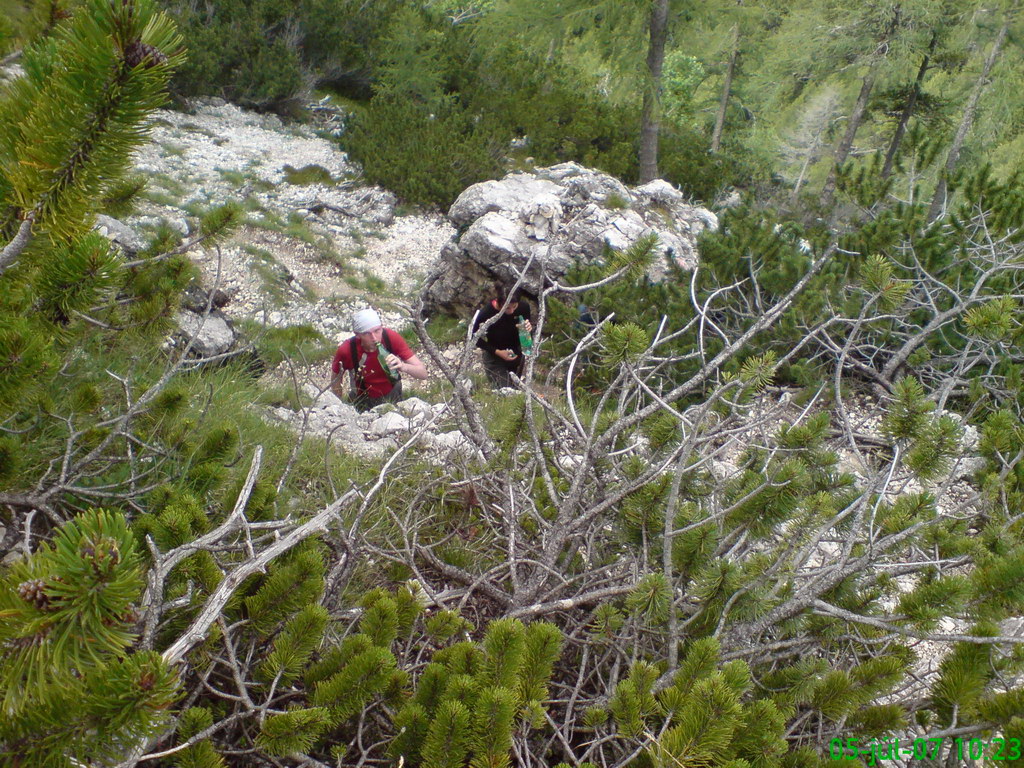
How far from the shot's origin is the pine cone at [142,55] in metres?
0.95

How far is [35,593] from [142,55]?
75cm

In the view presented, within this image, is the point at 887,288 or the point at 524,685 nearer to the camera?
the point at 524,685

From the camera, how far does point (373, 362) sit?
4.98m

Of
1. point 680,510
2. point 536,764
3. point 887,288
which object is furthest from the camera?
point 887,288

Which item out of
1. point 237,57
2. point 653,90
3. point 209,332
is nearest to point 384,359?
point 209,332

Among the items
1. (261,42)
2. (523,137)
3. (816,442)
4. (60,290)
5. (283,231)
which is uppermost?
(60,290)

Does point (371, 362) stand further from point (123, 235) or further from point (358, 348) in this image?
point (123, 235)

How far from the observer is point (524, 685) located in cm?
143

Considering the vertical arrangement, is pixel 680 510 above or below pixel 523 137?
above

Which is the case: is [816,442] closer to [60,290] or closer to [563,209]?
[60,290]

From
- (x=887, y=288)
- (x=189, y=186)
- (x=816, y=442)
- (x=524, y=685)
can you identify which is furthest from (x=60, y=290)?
(x=189, y=186)

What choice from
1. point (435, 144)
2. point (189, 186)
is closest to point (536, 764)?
point (189, 186)

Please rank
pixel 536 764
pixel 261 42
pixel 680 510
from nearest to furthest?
pixel 536 764
pixel 680 510
pixel 261 42

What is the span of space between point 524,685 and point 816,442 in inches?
49.6
